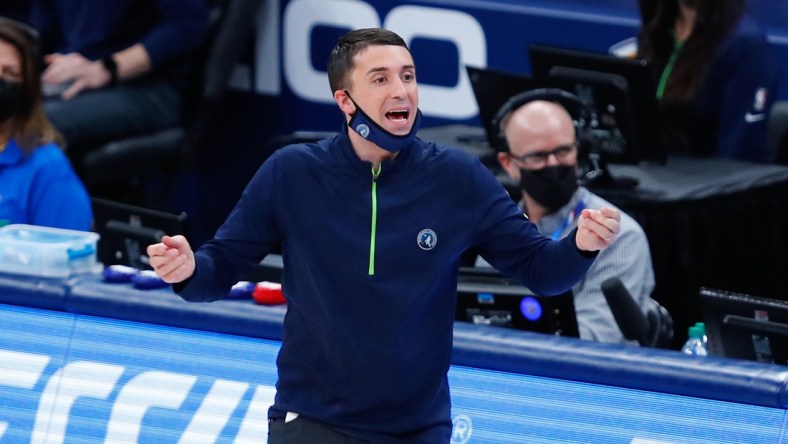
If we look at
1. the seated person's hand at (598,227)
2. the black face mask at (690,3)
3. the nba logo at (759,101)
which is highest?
the seated person's hand at (598,227)

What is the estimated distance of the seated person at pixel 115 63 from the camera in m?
7.00

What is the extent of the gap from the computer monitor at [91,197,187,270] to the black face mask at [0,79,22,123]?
605 mm

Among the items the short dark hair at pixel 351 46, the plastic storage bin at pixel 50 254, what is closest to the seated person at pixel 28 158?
the plastic storage bin at pixel 50 254

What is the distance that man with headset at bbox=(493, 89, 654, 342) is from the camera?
461 centimetres

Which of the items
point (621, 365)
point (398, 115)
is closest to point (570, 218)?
point (621, 365)

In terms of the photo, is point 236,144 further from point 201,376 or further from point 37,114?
point 201,376

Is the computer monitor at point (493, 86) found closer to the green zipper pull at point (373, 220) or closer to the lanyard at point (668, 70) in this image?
the lanyard at point (668, 70)

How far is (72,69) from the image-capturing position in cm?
A: 701

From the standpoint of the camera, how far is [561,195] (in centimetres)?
472

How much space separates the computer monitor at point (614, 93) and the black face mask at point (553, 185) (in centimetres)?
93

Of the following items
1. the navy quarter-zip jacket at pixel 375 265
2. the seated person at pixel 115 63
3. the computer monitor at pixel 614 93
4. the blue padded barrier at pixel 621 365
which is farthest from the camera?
the seated person at pixel 115 63

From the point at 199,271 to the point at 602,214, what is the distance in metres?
0.83

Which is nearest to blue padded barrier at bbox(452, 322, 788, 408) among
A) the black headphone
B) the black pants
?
the black pants

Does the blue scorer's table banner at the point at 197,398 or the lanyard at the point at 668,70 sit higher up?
the lanyard at the point at 668,70
